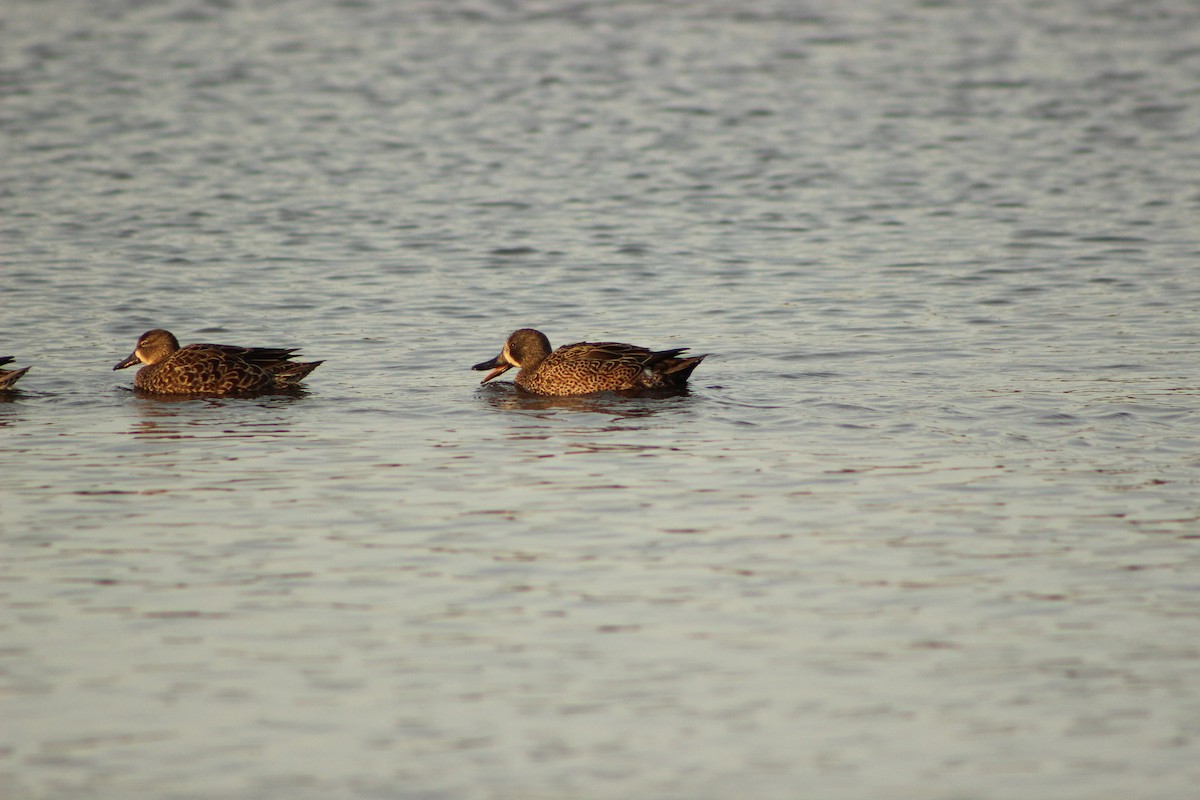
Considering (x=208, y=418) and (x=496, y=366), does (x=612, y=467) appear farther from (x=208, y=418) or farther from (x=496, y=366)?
(x=208, y=418)

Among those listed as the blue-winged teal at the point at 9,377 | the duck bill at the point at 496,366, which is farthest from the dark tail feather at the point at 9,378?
the duck bill at the point at 496,366

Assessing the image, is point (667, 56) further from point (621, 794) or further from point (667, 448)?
point (621, 794)

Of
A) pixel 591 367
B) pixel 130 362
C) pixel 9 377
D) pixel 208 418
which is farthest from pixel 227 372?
pixel 591 367

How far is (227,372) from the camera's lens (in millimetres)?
12336

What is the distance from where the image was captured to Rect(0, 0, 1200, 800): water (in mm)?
6164

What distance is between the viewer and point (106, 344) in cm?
1405

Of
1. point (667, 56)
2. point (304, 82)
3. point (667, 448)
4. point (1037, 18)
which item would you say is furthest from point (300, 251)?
point (1037, 18)

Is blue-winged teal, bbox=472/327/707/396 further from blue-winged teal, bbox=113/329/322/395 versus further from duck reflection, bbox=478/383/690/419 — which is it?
blue-winged teal, bbox=113/329/322/395

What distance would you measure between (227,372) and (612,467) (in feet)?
12.2

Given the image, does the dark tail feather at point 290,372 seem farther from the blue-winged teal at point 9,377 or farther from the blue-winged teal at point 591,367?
the blue-winged teal at point 9,377

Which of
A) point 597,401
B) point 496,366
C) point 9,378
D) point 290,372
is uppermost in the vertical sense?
point 9,378

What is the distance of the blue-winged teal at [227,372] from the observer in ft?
40.4

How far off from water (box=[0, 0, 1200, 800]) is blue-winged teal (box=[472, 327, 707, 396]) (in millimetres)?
223

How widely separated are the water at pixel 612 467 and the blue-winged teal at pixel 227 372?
250 millimetres
